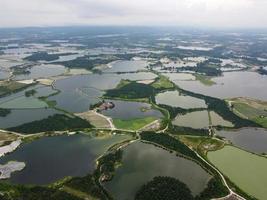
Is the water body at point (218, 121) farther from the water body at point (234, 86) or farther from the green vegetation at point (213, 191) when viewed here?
the green vegetation at point (213, 191)

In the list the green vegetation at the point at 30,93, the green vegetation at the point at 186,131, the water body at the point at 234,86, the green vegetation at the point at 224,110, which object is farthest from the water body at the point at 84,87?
the green vegetation at the point at 224,110

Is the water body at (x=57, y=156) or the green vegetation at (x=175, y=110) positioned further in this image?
the green vegetation at (x=175, y=110)

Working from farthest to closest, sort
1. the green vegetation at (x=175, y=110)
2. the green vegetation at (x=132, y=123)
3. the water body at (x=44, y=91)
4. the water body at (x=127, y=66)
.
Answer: the water body at (x=127, y=66) → the water body at (x=44, y=91) → the green vegetation at (x=175, y=110) → the green vegetation at (x=132, y=123)

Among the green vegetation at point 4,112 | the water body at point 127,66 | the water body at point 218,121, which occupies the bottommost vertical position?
the water body at point 127,66

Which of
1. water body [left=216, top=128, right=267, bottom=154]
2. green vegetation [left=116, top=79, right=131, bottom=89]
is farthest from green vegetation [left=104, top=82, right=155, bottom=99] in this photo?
water body [left=216, top=128, right=267, bottom=154]

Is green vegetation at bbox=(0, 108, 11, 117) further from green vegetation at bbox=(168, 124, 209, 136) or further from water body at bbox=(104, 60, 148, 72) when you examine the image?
water body at bbox=(104, 60, 148, 72)

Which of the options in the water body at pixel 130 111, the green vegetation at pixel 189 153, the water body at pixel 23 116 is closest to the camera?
the green vegetation at pixel 189 153

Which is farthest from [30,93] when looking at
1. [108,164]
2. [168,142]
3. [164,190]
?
[164,190]
